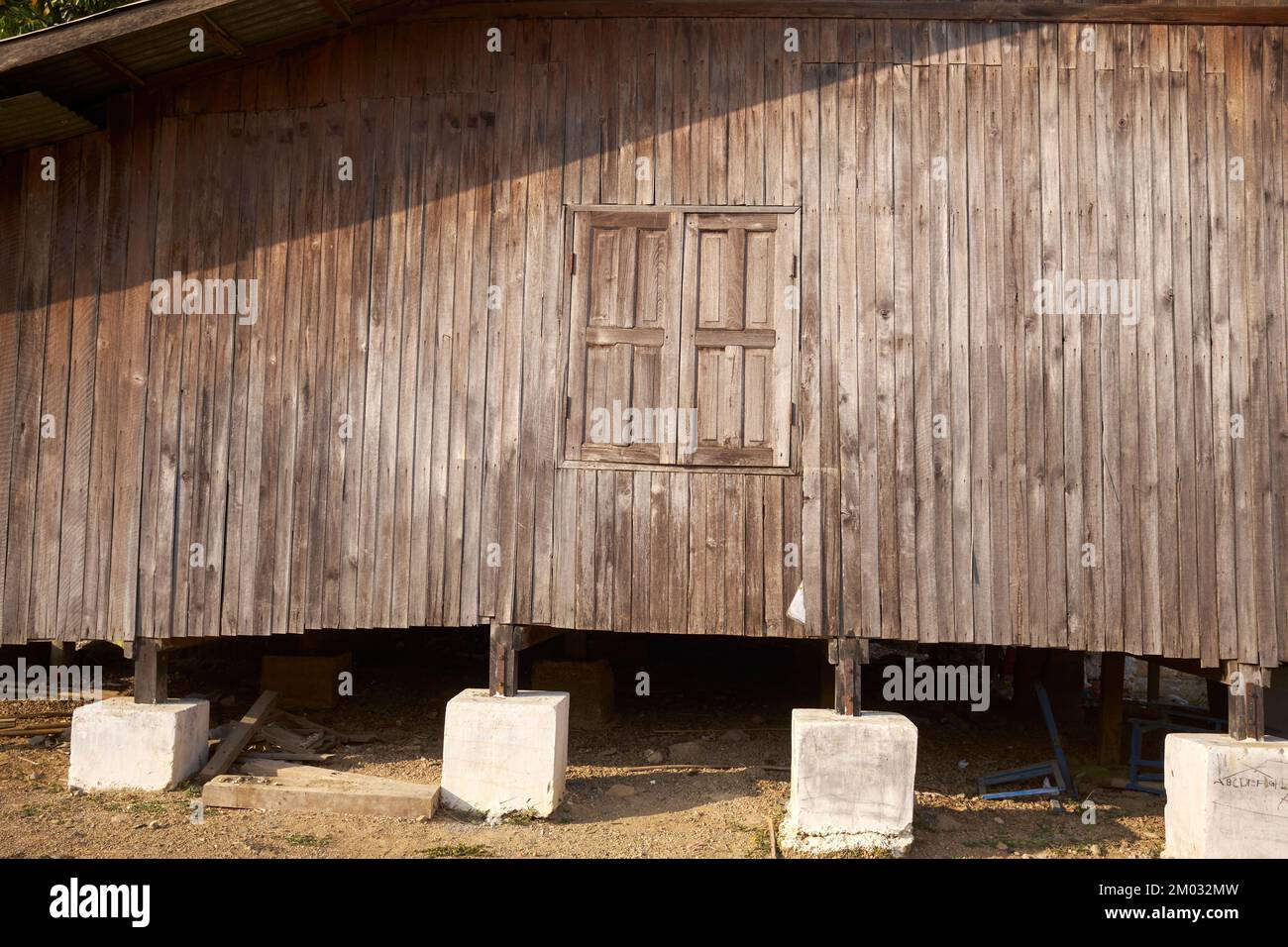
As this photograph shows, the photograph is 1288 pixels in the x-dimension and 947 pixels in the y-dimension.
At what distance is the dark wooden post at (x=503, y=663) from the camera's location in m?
6.70

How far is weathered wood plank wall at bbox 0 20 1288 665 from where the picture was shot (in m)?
6.58

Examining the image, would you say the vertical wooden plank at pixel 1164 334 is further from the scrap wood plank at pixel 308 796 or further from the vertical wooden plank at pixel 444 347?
the scrap wood plank at pixel 308 796

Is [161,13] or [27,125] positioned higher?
[161,13]

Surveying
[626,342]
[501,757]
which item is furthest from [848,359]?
[501,757]

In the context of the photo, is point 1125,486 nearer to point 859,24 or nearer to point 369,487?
point 859,24

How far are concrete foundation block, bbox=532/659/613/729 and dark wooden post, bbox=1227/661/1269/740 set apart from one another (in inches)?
195

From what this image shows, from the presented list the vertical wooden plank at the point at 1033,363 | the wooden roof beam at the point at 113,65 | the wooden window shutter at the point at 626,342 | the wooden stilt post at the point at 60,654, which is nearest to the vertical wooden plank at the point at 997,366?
the vertical wooden plank at the point at 1033,363

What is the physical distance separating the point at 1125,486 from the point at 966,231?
2071 millimetres

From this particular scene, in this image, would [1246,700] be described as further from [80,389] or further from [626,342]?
[80,389]

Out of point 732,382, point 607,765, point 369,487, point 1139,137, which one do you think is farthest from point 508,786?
point 1139,137

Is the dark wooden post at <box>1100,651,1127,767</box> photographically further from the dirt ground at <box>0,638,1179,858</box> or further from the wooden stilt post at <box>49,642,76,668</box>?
the wooden stilt post at <box>49,642,76,668</box>

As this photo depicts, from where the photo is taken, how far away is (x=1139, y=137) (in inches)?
267

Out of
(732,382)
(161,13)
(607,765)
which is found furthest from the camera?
(607,765)

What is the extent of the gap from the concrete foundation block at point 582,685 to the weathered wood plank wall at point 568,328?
2.26 meters
